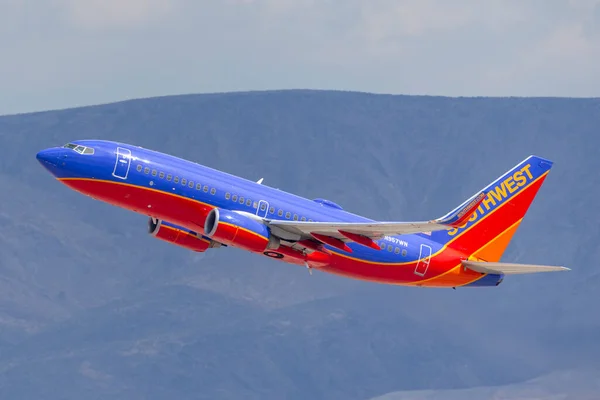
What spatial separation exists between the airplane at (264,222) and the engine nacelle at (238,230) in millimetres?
55

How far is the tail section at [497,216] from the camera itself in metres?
87.1

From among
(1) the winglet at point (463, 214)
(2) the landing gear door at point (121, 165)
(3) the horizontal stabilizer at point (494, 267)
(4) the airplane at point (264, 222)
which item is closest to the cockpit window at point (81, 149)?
(4) the airplane at point (264, 222)

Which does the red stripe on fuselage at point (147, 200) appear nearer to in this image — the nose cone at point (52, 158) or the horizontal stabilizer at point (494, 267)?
the nose cone at point (52, 158)

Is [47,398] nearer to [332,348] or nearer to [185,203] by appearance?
[332,348]

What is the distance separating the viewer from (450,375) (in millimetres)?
167875

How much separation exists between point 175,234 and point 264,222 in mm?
7085

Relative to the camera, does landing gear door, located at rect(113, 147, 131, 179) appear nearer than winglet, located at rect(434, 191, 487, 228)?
No

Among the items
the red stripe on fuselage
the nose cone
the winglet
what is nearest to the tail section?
the winglet

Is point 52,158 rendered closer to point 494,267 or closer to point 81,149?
point 81,149

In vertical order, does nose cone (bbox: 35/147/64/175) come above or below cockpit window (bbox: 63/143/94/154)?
below

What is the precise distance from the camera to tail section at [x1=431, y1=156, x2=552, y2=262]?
87125 mm

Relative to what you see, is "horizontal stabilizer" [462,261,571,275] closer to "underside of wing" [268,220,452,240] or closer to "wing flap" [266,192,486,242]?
"wing flap" [266,192,486,242]

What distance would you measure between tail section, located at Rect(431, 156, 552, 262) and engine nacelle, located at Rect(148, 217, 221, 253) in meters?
14.4

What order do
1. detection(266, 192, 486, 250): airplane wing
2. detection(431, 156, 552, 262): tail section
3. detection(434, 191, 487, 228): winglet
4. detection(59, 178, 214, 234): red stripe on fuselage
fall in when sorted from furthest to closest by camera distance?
1. detection(431, 156, 552, 262): tail section
2. detection(59, 178, 214, 234): red stripe on fuselage
3. detection(266, 192, 486, 250): airplane wing
4. detection(434, 191, 487, 228): winglet
